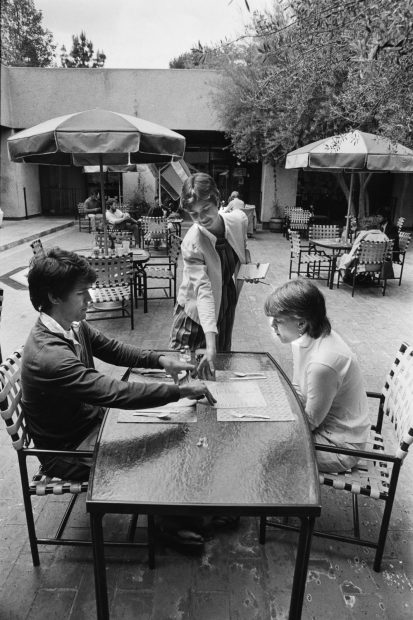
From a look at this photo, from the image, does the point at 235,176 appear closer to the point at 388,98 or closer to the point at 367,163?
the point at 367,163

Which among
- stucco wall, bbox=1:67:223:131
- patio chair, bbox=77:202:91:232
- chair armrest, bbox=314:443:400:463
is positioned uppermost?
stucco wall, bbox=1:67:223:131

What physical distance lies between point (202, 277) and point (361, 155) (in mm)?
5134

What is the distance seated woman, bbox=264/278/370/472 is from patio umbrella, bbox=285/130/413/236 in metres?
5.30

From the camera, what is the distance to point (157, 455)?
5.64 feet

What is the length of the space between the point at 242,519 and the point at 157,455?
108 centimetres

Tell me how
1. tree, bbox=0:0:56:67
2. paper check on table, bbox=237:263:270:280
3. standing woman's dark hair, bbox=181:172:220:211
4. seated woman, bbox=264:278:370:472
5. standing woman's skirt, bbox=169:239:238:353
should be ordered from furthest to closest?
tree, bbox=0:0:56:67 < paper check on table, bbox=237:263:270:280 < standing woman's skirt, bbox=169:239:238:353 < standing woman's dark hair, bbox=181:172:220:211 < seated woman, bbox=264:278:370:472

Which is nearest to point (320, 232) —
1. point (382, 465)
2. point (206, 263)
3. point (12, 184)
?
point (206, 263)

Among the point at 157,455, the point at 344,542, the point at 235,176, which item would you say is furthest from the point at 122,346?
the point at 235,176

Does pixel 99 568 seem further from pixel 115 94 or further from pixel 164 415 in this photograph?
pixel 115 94

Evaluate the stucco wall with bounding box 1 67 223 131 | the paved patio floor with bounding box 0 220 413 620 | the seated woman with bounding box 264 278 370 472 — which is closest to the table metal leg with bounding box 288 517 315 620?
the paved patio floor with bounding box 0 220 413 620

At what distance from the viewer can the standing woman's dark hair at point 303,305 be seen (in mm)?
2092

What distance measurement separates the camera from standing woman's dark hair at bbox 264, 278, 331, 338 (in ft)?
6.86

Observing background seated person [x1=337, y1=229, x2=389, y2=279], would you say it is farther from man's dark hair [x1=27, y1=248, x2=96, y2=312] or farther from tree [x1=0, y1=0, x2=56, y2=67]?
tree [x1=0, y1=0, x2=56, y2=67]

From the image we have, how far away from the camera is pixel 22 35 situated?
1336 inches
